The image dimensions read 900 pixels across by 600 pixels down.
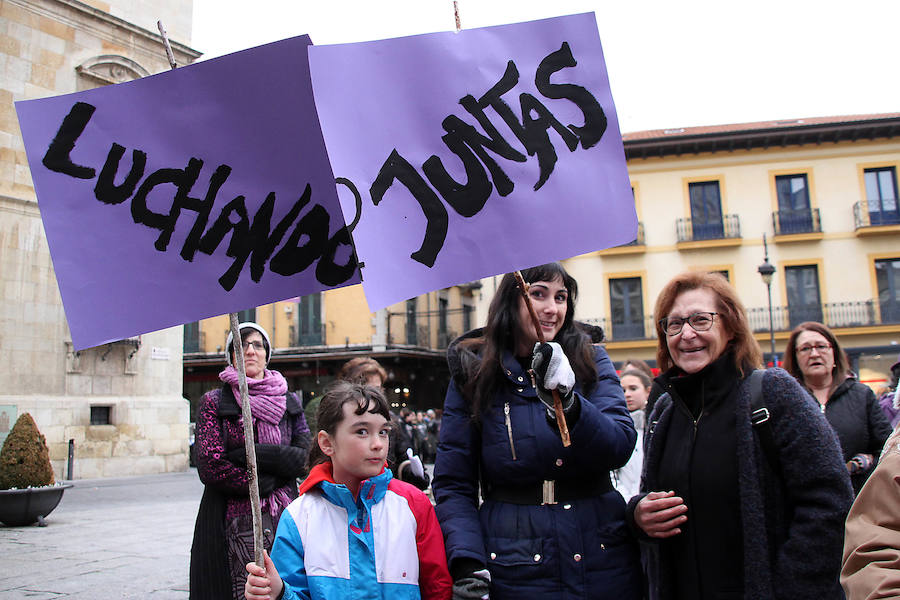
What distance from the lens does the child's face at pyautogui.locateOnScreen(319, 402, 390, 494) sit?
2.55 metres

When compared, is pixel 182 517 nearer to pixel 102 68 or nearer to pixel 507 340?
pixel 507 340

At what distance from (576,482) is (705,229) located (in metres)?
25.6

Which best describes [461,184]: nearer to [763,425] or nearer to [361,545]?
[763,425]

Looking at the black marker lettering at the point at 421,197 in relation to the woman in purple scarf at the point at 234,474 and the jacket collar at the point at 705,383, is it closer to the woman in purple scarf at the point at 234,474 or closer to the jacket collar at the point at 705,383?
the jacket collar at the point at 705,383

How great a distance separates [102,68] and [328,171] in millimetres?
14982

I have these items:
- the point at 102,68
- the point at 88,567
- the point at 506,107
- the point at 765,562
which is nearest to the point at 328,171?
the point at 506,107

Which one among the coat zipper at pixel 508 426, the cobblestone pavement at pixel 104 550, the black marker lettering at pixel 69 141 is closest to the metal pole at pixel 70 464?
the cobblestone pavement at pixel 104 550

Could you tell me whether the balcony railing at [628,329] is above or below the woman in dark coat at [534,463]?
above

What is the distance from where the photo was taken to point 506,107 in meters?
2.25

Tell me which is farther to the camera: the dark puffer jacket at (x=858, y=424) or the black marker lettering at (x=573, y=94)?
the dark puffer jacket at (x=858, y=424)

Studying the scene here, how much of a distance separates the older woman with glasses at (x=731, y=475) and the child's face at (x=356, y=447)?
0.91 metres

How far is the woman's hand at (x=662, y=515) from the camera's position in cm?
214

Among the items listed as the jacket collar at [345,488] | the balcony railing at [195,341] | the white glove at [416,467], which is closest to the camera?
the jacket collar at [345,488]

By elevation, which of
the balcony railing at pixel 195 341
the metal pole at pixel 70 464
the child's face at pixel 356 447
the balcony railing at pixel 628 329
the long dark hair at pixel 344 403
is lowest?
the metal pole at pixel 70 464
